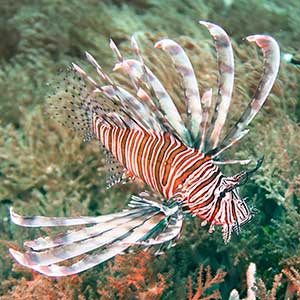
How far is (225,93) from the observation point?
2.23m

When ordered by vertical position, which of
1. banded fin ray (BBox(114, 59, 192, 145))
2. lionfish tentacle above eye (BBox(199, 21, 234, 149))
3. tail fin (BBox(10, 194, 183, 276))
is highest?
lionfish tentacle above eye (BBox(199, 21, 234, 149))

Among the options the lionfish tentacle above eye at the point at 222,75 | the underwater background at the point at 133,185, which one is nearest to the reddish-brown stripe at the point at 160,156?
the lionfish tentacle above eye at the point at 222,75

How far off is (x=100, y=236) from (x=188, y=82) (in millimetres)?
902

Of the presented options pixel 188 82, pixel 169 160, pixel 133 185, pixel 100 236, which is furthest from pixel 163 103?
pixel 133 185

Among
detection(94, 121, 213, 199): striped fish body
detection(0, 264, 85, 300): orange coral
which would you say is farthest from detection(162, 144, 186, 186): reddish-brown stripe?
detection(0, 264, 85, 300): orange coral

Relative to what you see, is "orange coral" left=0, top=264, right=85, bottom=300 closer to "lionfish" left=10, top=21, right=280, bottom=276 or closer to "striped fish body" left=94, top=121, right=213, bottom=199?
"lionfish" left=10, top=21, right=280, bottom=276

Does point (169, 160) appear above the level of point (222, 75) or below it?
below

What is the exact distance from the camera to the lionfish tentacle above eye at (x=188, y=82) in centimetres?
209

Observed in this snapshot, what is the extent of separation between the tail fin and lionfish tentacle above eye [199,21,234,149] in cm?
51

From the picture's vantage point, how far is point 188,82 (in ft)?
7.46

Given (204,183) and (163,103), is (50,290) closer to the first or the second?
(204,183)

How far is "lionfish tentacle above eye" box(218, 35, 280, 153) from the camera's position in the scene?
188cm

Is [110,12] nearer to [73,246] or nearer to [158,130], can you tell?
[158,130]

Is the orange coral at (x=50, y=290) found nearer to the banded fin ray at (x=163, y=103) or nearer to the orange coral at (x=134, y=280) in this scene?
the orange coral at (x=134, y=280)
